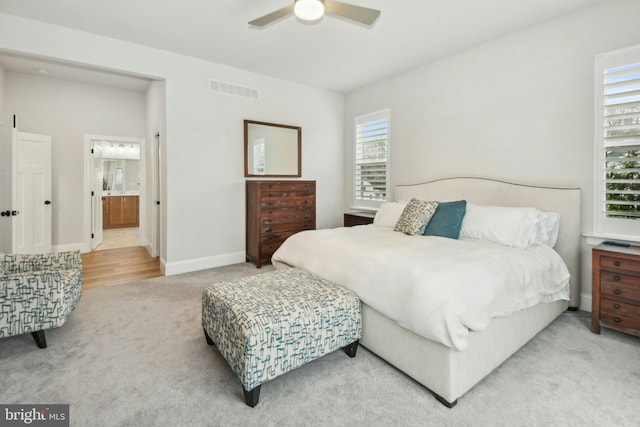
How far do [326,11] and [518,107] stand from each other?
7.55 ft

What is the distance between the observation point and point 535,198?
316 centimetres

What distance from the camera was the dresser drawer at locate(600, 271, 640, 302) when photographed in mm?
2318

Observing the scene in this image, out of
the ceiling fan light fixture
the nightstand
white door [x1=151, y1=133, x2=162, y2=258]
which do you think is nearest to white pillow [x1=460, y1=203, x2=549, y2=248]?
the nightstand

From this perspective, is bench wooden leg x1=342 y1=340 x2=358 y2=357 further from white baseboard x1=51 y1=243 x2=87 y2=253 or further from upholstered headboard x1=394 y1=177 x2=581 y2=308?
white baseboard x1=51 y1=243 x2=87 y2=253

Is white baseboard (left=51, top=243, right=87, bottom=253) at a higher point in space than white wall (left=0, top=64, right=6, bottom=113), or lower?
lower

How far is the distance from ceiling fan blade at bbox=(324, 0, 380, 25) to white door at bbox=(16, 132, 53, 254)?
507 centimetres

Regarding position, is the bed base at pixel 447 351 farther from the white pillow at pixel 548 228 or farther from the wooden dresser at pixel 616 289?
the white pillow at pixel 548 228

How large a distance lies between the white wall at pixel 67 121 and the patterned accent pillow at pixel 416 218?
17.5 feet

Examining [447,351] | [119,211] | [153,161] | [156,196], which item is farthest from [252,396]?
[119,211]

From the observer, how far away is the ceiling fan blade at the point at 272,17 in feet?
7.82

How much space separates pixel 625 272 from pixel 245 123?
4.41 meters

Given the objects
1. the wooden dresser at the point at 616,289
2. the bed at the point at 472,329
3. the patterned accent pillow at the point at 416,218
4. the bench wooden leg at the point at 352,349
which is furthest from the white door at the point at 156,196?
the wooden dresser at the point at 616,289

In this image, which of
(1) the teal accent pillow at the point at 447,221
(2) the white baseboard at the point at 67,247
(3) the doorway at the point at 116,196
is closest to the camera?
(1) the teal accent pillow at the point at 447,221

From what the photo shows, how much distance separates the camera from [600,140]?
279 cm
